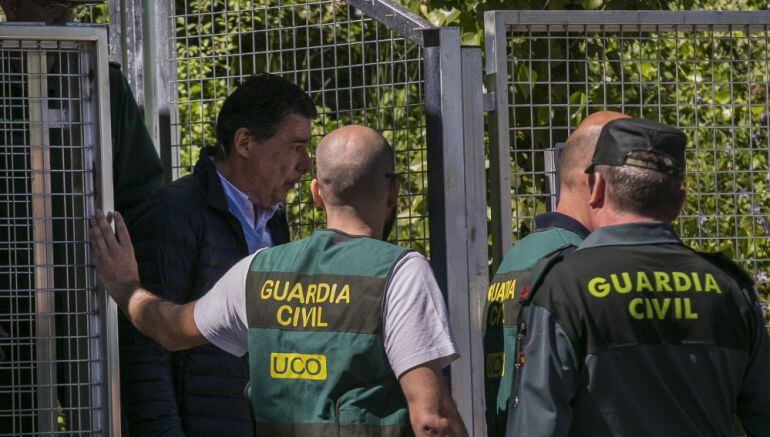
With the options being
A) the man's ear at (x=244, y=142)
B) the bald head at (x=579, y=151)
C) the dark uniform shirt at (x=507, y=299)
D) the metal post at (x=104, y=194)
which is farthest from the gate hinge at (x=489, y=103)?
the metal post at (x=104, y=194)

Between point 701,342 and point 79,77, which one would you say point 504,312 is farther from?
point 79,77

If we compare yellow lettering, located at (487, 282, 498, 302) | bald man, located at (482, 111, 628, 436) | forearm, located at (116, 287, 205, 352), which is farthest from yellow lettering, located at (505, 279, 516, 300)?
forearm, located at (116, 287, 205, 352)

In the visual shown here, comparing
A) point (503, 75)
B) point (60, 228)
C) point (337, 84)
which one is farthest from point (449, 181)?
point (60, 228)

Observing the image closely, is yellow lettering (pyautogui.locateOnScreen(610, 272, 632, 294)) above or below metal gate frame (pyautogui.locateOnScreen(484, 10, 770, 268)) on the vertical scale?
below

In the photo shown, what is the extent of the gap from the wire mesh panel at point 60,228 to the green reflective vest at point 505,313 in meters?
1.01

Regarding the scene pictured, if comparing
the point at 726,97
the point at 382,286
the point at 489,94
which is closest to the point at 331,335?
the point at 382,286

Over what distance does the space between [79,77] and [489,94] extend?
1.17 meters

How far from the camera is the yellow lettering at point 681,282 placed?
263cm

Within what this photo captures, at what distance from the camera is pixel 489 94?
11.2 feet

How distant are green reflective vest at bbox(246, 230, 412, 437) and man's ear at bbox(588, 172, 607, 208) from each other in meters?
0.48

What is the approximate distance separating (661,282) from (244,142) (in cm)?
157

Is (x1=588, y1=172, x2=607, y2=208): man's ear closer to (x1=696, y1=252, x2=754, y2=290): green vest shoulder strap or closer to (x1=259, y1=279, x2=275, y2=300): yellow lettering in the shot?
(x1=696, y1=252, x2=754, y2=290): green vest shoulder strap

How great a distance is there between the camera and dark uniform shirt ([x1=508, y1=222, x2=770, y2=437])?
2576 mm

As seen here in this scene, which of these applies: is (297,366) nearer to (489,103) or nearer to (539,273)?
(539,273)
